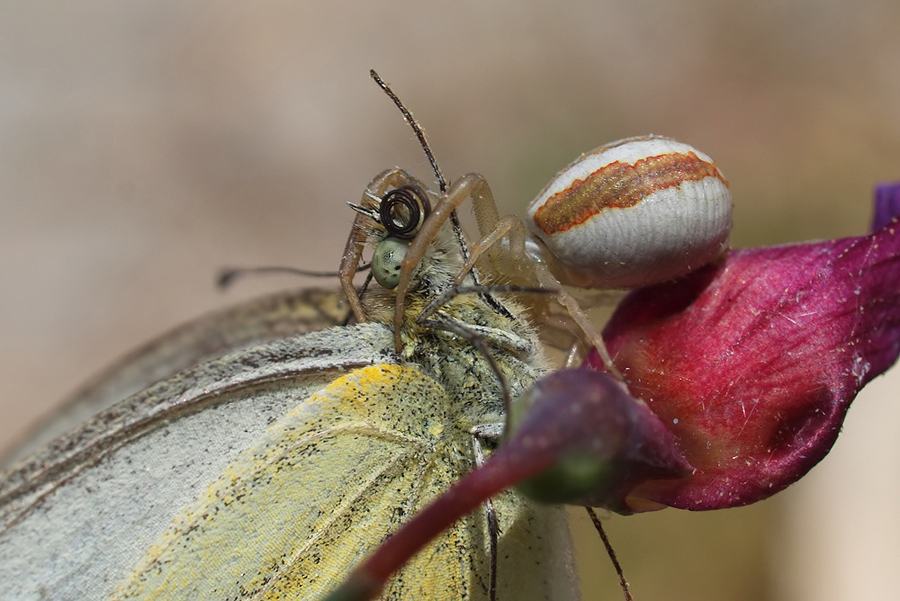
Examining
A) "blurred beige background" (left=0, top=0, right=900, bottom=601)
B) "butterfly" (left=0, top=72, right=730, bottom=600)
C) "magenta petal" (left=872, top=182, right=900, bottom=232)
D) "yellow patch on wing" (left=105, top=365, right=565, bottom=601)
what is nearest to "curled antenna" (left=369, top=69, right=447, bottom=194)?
"butterfly" (left=0, top=72, right=730, bottom=600)

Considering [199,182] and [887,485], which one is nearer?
[887,485]

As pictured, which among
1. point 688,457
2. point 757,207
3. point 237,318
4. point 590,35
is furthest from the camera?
point 590,35

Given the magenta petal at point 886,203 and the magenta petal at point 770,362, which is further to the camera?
the magenta petal at point 886,203

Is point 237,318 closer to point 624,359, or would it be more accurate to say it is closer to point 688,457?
point 624,359

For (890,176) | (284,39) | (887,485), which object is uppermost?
(284,39)

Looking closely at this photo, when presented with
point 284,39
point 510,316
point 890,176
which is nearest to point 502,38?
point 284,39

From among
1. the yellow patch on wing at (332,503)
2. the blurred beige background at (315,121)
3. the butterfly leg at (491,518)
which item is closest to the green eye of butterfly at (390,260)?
the yellow patch on wing at (332,503)

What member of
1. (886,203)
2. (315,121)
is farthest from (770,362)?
(315,121)

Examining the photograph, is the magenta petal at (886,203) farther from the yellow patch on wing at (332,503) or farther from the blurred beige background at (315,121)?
the blurred beige background at (315,121)
